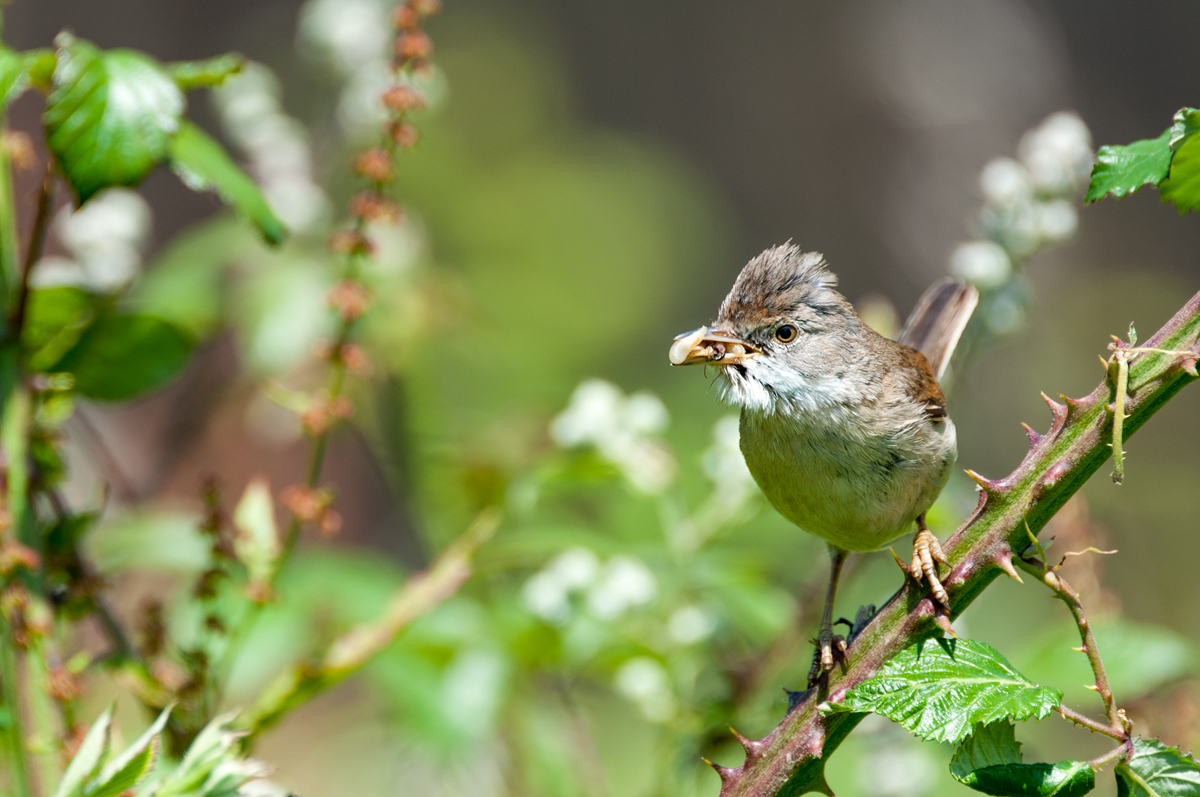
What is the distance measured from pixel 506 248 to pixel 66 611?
630cm

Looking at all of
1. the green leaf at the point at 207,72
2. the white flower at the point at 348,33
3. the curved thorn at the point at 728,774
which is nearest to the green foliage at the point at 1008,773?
the curved thorn at the point at 728,774

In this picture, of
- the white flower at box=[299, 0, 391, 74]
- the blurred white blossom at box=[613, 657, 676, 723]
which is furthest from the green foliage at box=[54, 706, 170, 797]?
the white flower at box=[299, 0, 391, 74]

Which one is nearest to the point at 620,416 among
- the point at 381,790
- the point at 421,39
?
the point at 421,39

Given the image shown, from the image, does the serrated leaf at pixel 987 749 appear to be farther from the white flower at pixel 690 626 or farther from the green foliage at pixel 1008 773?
the white flower at pixel 690 626

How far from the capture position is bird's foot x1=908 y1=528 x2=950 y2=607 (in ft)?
3.59

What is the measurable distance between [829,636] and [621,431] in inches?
26.9

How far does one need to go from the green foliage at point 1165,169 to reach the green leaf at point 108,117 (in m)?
1.13

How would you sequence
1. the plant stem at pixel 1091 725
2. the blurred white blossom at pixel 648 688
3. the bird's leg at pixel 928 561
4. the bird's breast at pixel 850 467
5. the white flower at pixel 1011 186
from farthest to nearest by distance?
the blurred white blossom at pixel 648 688 < the white flower at pixel 1011 186 < the bird's breast at pixel 850 467 < the bird's leg at pixel 928 561 < the plant stem at pixel 1091 725

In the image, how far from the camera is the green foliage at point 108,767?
1.17 metres

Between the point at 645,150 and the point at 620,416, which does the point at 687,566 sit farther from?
the point at 645,150

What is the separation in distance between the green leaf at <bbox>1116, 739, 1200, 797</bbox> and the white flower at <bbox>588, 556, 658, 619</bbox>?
1154mm

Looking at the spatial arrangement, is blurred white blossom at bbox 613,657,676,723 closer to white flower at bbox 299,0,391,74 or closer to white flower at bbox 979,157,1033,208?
white flower at bbox 979,157,1033,208

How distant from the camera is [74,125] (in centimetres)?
131

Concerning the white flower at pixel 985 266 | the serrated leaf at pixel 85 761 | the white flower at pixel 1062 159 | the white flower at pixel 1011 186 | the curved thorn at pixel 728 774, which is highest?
the white flower at pixel 1062 159
